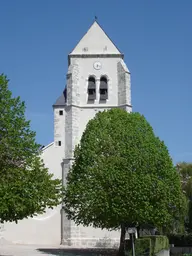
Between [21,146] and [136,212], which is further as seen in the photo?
[136,212]

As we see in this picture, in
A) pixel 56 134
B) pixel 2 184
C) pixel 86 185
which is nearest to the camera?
pixel 2 184

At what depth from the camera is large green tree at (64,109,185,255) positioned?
68.5ft

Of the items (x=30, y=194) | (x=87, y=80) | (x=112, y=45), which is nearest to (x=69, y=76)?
(x=87, y=80)

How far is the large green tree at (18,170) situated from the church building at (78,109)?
13.5m

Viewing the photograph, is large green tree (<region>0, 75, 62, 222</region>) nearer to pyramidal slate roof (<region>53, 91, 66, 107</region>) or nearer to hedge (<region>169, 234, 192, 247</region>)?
hedge (<region>169, 234, 192, 247</region>)

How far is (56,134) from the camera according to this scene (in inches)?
1319

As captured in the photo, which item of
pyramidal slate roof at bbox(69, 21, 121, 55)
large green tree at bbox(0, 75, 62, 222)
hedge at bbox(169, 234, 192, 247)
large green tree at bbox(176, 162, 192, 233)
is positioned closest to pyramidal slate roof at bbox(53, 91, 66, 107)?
pyramidal slate roof at bbox(69, 21, 121, 55)

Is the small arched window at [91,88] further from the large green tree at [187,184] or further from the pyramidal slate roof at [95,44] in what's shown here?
the large green tree at [187,184]

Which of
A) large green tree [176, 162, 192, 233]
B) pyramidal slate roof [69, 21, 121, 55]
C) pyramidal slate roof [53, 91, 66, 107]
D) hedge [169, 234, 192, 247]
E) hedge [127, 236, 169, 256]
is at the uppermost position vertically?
pyramidal slate roof [69, 21, 121, 55]

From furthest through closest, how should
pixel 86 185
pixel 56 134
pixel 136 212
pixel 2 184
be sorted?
1. pixel 56 134
2. pixel 86 185
3. pixel 136 212
4. pixel 2 184

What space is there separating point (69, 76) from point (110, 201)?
51.2ft

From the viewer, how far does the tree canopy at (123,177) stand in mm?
20891

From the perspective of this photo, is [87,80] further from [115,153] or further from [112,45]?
[115,153]

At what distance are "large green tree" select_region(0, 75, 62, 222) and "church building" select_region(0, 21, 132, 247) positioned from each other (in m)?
13.5
